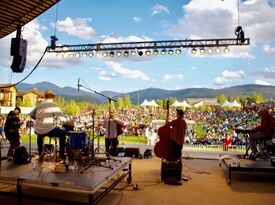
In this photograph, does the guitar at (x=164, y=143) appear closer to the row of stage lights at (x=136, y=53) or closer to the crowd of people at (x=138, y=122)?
the crowd of people at (x=138, y=122)

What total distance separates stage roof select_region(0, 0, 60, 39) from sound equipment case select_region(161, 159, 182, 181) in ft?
17.0

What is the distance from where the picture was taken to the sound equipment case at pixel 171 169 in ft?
17.5

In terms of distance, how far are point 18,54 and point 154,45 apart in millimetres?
4542

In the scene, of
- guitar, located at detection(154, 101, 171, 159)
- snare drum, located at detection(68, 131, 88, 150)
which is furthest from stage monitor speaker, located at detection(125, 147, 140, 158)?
snare drum, located at detection(68, 131, 88, 150)

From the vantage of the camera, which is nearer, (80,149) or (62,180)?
(62,180)

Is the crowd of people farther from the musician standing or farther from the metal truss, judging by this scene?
the metal truss

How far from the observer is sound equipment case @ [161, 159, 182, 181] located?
534 centimetres

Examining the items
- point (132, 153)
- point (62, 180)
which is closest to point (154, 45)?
point (132, 153)

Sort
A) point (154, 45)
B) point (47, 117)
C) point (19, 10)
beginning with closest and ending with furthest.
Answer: point (47, 117), point (19, 10), point (154, 45)

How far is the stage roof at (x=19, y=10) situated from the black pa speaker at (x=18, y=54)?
29.0 inches

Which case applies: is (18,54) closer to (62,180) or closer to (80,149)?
(80,149)

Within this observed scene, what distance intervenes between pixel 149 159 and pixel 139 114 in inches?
805

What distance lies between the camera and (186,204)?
401 cm

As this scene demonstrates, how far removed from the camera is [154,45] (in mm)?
9906
